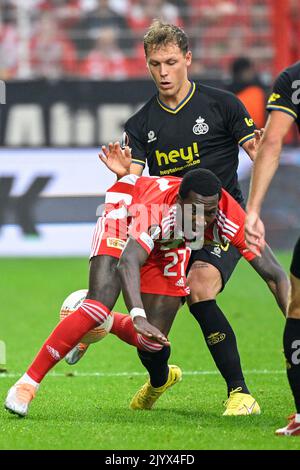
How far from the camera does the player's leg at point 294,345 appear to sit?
542 centimetres

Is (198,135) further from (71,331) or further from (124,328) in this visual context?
(71,331)

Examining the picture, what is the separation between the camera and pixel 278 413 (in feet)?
20.9

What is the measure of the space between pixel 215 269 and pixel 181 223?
630 mm

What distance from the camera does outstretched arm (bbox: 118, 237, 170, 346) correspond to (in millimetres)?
5684

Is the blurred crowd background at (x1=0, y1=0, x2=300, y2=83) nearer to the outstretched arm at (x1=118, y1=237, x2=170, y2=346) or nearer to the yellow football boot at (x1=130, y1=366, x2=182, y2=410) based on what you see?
the yellow football boot at (x1=130, y1=366, x2=182, y2=410)

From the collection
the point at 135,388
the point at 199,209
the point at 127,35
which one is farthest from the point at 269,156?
the point at 127,35

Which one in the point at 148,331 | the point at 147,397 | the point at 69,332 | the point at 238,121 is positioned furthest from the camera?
the point at 238,121

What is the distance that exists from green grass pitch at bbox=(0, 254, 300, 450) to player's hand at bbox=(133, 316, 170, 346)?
50 cm

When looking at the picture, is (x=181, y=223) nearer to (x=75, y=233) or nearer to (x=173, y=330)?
(x=173, y=330)

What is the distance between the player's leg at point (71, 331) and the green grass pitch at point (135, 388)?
0.18 m

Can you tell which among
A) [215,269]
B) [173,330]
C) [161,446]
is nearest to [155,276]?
[215,269]

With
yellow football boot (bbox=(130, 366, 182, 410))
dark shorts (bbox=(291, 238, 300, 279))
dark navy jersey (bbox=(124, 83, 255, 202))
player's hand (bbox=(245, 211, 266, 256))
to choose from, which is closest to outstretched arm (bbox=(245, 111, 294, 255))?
player's hand (bbox=(245, 211, 266, 256))

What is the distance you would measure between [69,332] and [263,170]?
5.47ft

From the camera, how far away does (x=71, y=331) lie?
243 inches
